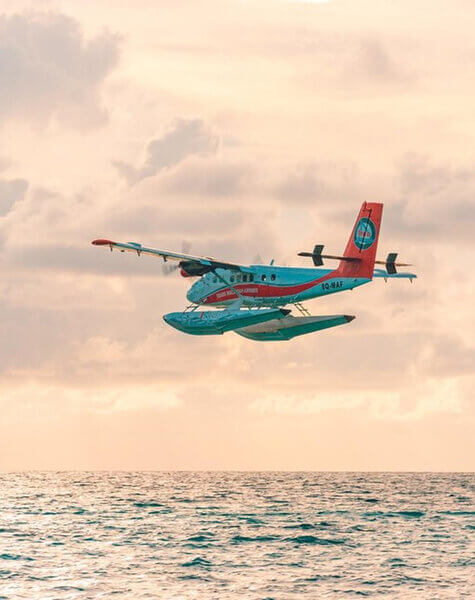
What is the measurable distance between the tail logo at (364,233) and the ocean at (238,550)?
1887cm

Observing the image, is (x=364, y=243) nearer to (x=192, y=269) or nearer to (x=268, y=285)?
(x=268, y=285)

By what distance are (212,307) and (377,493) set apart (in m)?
65.2

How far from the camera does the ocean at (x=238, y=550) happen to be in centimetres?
4969

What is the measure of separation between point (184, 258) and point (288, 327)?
27.5ft

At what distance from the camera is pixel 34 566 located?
57.3m

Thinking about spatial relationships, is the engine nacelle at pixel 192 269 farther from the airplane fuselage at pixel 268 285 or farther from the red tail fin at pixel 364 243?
the red tail fin at pixel 364 243

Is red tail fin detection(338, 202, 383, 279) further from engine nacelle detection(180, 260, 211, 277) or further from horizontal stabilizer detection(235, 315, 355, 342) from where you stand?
engine nacelle detection(180, 260, 211, 277)

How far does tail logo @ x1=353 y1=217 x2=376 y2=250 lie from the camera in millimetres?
70188

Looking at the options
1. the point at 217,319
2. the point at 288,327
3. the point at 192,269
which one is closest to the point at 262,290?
the point at 288,327

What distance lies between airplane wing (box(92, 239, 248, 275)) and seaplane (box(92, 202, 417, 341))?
0.06 m

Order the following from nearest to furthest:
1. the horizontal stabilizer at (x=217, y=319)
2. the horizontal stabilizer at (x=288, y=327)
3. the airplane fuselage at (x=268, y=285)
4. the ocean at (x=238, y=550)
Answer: the ocean at (x=238, y=550), the horizontal stabilizer at (x=217, y=319), the airplane fuselage at (x=268, y=285), the horizontal stabilizer at (x=288, y=327)

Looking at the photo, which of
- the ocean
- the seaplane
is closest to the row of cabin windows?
the seaplane

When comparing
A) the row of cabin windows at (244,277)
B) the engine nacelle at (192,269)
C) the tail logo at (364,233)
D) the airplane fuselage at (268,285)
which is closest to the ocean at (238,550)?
the airplane fuselage at (268,285)

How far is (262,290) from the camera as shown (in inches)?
2798
